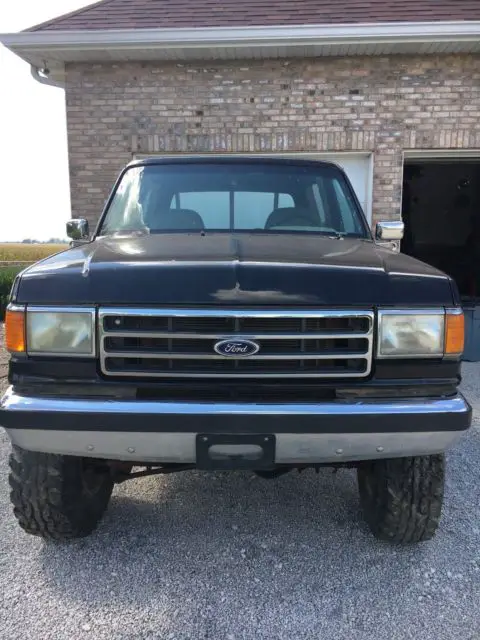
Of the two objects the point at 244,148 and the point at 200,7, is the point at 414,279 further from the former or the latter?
the point at 200,7

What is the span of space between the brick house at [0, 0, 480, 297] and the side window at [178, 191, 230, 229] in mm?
4022

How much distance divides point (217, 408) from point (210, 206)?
5.51 ft

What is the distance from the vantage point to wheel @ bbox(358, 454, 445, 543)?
2.44m

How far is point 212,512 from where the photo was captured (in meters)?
2.94

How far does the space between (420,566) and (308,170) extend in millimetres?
2440

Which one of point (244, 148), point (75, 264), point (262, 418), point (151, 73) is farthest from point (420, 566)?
point (151, 73)

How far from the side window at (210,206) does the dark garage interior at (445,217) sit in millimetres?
9197

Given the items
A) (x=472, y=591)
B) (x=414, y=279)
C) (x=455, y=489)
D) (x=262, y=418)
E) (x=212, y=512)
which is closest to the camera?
(x=262, y=418)

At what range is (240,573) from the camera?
2416mm

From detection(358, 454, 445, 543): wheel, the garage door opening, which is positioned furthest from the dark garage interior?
detection(358, 454, 445, 543): wheel

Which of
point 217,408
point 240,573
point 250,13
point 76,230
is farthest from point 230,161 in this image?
point 250,13

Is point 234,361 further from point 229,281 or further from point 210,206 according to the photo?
point 210,206

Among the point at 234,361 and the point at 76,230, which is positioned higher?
the point at 76,230

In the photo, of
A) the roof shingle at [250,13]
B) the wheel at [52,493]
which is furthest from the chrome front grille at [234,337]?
the roof shingle at [250,13]
